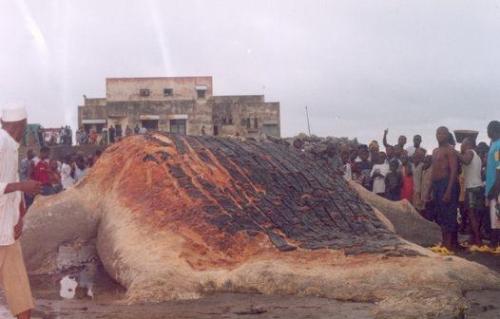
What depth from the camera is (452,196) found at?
1071cm

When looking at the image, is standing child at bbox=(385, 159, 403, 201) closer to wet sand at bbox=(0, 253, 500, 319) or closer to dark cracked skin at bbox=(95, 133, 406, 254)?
dark cracked skin at bbox=(95, 133, 406, 254)

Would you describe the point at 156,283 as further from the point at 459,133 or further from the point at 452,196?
the point at 459,133

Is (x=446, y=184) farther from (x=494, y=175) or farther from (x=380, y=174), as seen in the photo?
(x=380, y=174)

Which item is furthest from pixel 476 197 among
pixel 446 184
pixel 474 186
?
pixel 446 184

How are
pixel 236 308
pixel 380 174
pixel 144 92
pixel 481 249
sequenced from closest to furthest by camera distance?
pixel 236 308
pixel 481 249
pixel 380 174
pixel 144 92

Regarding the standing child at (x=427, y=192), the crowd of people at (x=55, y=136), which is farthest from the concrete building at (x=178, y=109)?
the standing child at (x=427, y=192)

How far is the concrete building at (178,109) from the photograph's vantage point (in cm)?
4034

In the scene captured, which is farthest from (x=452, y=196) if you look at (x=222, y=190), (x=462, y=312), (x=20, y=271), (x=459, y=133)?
(x=20, y=271)

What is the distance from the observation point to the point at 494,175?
32.4ft

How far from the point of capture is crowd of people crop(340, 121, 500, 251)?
10.1 meters

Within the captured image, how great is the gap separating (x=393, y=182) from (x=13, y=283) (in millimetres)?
9166

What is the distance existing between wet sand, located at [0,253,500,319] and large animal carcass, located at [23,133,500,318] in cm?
15

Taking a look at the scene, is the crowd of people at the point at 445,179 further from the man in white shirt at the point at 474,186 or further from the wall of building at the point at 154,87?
the wall of building at the point at 154,87

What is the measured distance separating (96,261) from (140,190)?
1654 mm
